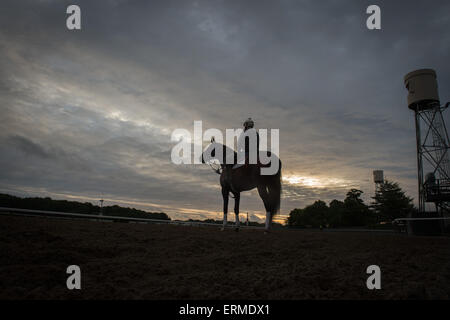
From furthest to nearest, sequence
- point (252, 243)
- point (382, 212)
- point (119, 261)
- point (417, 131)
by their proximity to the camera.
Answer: point (382, 212), point (417, 131), point (252, 243), point (119, 261)

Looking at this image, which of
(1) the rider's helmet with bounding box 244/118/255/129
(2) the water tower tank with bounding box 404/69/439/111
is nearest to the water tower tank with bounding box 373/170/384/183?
(2) the water tower tank with bounding box 404/69/439/111

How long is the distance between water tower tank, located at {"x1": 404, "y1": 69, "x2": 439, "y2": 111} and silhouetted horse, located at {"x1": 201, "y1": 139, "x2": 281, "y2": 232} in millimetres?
24044

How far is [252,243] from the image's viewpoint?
6.71 meters

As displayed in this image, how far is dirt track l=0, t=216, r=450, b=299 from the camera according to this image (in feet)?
9.98

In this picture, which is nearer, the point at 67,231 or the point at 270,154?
the point at 67,231

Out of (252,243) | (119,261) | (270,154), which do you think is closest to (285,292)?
(119,261)

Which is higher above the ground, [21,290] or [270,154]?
[270,154]

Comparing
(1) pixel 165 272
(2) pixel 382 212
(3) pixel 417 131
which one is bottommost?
(2) pixel 382 212

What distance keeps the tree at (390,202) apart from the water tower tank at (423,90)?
91.7ft

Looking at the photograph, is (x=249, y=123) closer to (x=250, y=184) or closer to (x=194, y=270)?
(x=250, y=184)

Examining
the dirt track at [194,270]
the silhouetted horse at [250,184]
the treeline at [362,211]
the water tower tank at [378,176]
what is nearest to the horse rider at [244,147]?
the silhouetted horse at [250,184]
